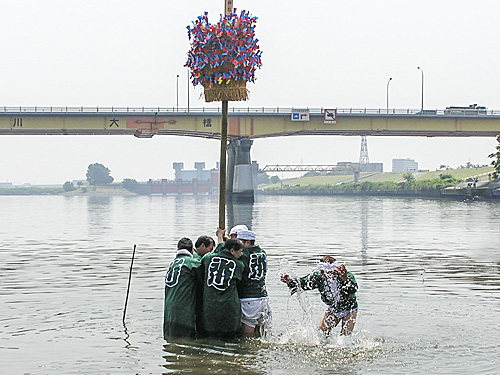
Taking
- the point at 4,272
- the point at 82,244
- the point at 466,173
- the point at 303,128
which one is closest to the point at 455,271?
the point at 4,272

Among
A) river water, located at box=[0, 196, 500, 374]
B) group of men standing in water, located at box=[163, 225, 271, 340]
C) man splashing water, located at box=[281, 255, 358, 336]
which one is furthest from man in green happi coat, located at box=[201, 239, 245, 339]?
man splashing water, located at box=[281, 255, 358, 336]

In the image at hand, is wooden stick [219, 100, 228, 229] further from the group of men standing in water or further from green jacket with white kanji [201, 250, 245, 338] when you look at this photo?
green jacket with white kanji [201, 250, 245, 338]

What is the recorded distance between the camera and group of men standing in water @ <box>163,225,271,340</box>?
39.3ft

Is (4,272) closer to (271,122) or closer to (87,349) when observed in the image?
(87,349)

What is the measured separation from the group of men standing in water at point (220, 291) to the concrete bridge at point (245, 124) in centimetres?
7227

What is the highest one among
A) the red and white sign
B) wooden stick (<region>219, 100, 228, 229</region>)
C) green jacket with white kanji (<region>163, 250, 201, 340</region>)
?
the red and white sign

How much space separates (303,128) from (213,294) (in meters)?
77.8

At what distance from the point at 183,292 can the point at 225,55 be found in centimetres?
467

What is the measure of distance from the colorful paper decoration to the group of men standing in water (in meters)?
3.50

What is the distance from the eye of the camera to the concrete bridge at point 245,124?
84.1 m

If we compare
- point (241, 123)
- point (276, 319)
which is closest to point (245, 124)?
point (241, 123)

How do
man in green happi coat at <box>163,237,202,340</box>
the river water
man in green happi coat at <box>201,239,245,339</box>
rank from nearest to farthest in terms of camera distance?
the river water → man in green happi coat at <box>201,239,245,339</box> → man in green happi coat at <box>163,237,202,340</box>

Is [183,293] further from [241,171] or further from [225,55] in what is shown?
[241,171]

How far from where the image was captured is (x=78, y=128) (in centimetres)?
8494
